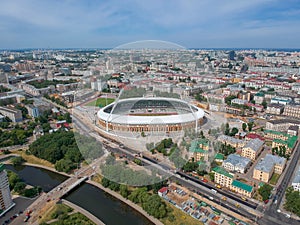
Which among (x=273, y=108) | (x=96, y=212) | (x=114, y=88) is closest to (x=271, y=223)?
(x=96, y=212)

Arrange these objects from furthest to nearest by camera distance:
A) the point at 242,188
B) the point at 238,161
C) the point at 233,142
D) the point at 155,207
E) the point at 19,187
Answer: the point at 233,142, the point at 238,161, the point at 19,187, the point at 242,188, the point at 155,207

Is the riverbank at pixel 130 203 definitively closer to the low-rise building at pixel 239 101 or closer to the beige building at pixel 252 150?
the beige building at pixel 252 150

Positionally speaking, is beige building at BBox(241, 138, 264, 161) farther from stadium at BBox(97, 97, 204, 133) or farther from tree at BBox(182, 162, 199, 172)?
stadium at BBox(97, 97, 204, 133)

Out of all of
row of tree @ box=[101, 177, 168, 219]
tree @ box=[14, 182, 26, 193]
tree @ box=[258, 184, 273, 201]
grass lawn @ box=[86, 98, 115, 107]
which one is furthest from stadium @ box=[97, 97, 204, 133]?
tree @ box=[258, 184, 273, 201]

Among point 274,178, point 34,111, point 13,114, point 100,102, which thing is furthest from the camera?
point 34,111

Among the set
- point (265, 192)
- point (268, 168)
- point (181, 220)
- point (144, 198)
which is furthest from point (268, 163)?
point (144, 198)

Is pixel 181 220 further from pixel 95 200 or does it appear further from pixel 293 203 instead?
pixel 293 203
